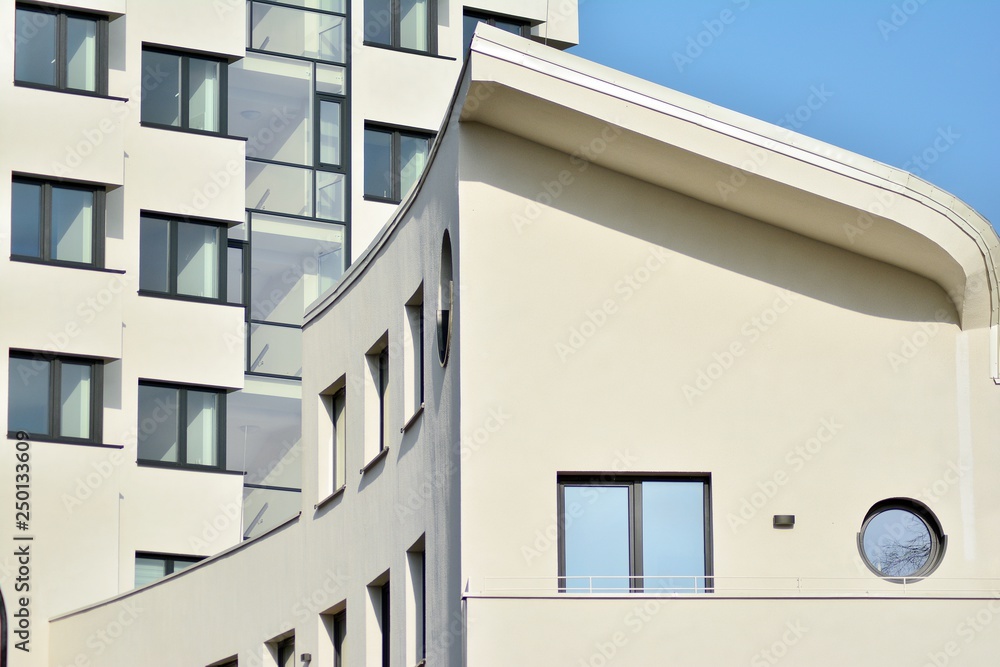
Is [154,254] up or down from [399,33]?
down

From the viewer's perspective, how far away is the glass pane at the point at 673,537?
17.7 metres

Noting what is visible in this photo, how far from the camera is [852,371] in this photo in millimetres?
18312

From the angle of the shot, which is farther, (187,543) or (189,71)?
(189,71)

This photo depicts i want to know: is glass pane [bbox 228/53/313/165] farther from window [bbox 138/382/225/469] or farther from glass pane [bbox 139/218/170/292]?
Result: window [bbox 138/382/225/469]

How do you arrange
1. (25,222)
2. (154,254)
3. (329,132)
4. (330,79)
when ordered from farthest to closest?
(330,79), (329,132), (154,254), (25,222)

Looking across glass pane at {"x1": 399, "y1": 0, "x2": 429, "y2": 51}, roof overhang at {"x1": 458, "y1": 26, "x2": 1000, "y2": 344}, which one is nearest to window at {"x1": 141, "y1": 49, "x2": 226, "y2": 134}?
glass pane at {"x1": 399, "y1": 0, "x2": 429, "y2": 51}

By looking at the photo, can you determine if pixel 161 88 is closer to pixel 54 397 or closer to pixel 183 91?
pixel 183 91

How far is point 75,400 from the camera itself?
35.6 meters

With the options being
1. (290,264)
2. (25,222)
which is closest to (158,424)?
(25,222)

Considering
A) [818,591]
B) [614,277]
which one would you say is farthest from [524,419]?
[818,591]

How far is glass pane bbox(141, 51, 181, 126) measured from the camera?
125 ft

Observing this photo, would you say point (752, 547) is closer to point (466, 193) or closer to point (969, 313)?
point (969, 313)

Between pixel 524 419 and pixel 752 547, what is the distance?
8.45ft

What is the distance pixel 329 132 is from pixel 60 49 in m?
7.11
